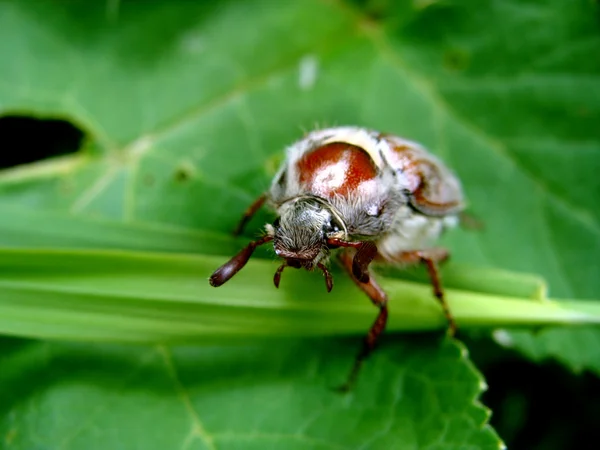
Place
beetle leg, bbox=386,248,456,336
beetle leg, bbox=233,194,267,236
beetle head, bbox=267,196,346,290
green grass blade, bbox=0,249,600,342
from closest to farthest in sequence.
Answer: beetle head, bbox=267,196,346,290 < green grass blade, bbox=0,249,600,342 < beetle leg, bbox=386,248,456,336 < beetle leg, bbox=233,194,267,236

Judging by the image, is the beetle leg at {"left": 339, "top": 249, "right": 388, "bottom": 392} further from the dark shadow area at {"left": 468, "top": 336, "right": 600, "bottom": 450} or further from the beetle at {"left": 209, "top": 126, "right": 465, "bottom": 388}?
the dark shadow area at {"left": 468, "top": 336, "right": 600, "bottom": 450}

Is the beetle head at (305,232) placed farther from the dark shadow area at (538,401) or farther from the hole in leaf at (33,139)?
the hole in leaf at (33,139)

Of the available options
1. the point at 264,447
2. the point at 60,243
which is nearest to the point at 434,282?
the point at 264,447

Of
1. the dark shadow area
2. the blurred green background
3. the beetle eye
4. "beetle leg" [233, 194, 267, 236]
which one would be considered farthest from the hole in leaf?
the dark shadow area

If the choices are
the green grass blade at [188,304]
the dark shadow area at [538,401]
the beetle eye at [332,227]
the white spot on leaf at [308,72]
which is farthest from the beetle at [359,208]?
the dark shadow area at [538,401]

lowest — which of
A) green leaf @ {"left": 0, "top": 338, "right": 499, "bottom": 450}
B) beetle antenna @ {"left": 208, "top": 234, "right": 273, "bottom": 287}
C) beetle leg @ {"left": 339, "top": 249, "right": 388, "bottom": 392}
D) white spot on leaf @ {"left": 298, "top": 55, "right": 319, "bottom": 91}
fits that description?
green leaf @ {"left": 0, "top": 338, "right": 499, "bottom": 450}

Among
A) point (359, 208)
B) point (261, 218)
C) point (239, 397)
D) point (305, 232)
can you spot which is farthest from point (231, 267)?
point (261, 218)

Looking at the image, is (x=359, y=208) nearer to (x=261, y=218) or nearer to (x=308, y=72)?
(x=261, y=218)
